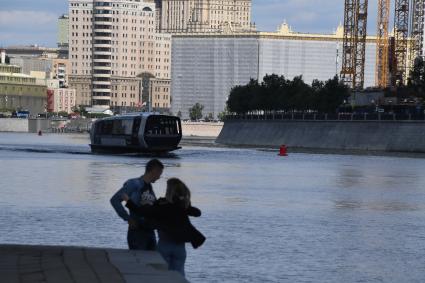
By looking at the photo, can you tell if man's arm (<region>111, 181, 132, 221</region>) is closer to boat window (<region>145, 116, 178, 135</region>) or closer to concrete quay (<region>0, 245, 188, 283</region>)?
concrete quay (<region>0, 245, 188, 283</region>)

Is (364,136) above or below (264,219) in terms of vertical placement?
below

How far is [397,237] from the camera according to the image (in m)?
45.8

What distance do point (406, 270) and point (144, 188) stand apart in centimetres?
1190

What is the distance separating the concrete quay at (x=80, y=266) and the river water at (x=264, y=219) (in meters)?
5.78

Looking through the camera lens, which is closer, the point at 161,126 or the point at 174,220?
the point at 174,220

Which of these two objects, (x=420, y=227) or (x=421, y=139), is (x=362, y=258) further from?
(x=421, y=139)

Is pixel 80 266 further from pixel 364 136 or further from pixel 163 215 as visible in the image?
pixel 364 136

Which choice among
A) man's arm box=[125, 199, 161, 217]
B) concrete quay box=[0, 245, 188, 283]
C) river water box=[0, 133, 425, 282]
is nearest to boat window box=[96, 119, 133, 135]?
river water box=[0, 133, 425, 282]

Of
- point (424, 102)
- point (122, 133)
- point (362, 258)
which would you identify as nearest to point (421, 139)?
point (424, 102)

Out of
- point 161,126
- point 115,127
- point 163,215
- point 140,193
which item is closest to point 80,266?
point 163,215

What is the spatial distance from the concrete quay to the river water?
19.0 ft

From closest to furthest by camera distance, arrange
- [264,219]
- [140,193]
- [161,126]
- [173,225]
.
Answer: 1. [173,225]
2. [140,193]
3. [264,219]
4. [161,126]

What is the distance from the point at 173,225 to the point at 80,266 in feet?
5.83

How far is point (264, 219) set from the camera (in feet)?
171
